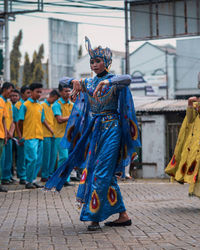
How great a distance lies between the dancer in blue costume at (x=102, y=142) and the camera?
645 centimetres

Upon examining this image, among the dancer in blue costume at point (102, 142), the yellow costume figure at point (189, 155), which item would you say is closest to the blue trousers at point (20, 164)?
the yellow costume figure at point (189, 155)

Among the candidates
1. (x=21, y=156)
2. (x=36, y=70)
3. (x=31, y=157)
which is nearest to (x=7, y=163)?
(x=21, y=156)

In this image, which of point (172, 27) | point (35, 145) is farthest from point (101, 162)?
point (172, 27)

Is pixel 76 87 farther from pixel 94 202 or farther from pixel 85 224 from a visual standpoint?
pixel 85 224

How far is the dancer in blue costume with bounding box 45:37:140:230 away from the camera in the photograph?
21.2 feet

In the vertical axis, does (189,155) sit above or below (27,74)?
below

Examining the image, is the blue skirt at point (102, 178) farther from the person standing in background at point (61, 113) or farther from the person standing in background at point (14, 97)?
the person standing in background at point (14, 97)

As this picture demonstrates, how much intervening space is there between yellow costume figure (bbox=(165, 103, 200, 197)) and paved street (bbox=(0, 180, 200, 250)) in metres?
0.43

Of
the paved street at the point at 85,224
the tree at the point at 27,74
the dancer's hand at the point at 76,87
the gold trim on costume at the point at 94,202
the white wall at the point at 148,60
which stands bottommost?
the paved street at the point at 85,224

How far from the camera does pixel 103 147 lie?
6.59m

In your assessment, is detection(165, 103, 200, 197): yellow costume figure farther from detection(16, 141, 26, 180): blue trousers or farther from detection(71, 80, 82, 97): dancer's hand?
detection(16, 141, 26, 180): blue trousers

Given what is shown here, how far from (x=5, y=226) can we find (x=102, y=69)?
6.97 ft

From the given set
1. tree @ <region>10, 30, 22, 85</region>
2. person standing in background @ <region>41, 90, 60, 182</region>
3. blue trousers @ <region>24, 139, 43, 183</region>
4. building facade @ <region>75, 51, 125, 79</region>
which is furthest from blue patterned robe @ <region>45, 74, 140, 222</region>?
building facade @ <region>75, 51, 125, 79</region>

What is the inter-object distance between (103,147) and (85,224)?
0.98 m
